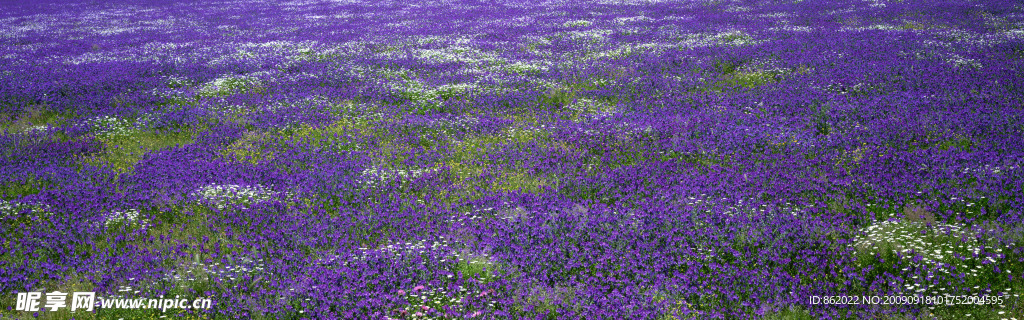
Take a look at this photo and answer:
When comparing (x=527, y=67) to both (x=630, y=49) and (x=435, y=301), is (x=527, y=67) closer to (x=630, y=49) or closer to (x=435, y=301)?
(x=630, y=49)

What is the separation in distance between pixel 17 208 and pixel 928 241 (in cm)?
1071

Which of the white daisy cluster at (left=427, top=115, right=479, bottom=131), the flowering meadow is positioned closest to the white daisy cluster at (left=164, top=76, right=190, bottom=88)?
the flowering meadow

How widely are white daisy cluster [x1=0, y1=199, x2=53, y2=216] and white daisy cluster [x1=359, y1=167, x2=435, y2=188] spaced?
3937mm

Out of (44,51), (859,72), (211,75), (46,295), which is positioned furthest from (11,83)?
(859,72)

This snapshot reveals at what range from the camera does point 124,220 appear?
23.8ft

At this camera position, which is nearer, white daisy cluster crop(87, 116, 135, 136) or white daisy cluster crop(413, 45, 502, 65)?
white daisy cluster crop(87, 116, 135, 136)

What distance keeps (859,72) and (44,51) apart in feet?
87.6

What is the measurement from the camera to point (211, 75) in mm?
16703

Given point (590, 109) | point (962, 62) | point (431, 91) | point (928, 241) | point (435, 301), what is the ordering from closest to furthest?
point (435, 301), point (928, 241), point (590, 109), point (431, 91), point (962, 62)

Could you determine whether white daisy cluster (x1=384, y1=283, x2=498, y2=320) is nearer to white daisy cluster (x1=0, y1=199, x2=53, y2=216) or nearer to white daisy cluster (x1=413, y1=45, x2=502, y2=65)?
white daisy cluster (x1=0, y1=199, x2=53, y2=216)

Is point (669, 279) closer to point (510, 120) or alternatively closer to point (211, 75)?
point (510, 120)

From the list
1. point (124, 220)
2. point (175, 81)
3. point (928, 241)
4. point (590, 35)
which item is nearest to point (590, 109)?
point (928, 241)

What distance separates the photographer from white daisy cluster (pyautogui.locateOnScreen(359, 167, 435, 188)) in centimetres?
842

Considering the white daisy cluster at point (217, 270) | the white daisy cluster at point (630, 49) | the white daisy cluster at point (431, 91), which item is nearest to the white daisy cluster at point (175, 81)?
the white daisy cluster at point (431, 91)
